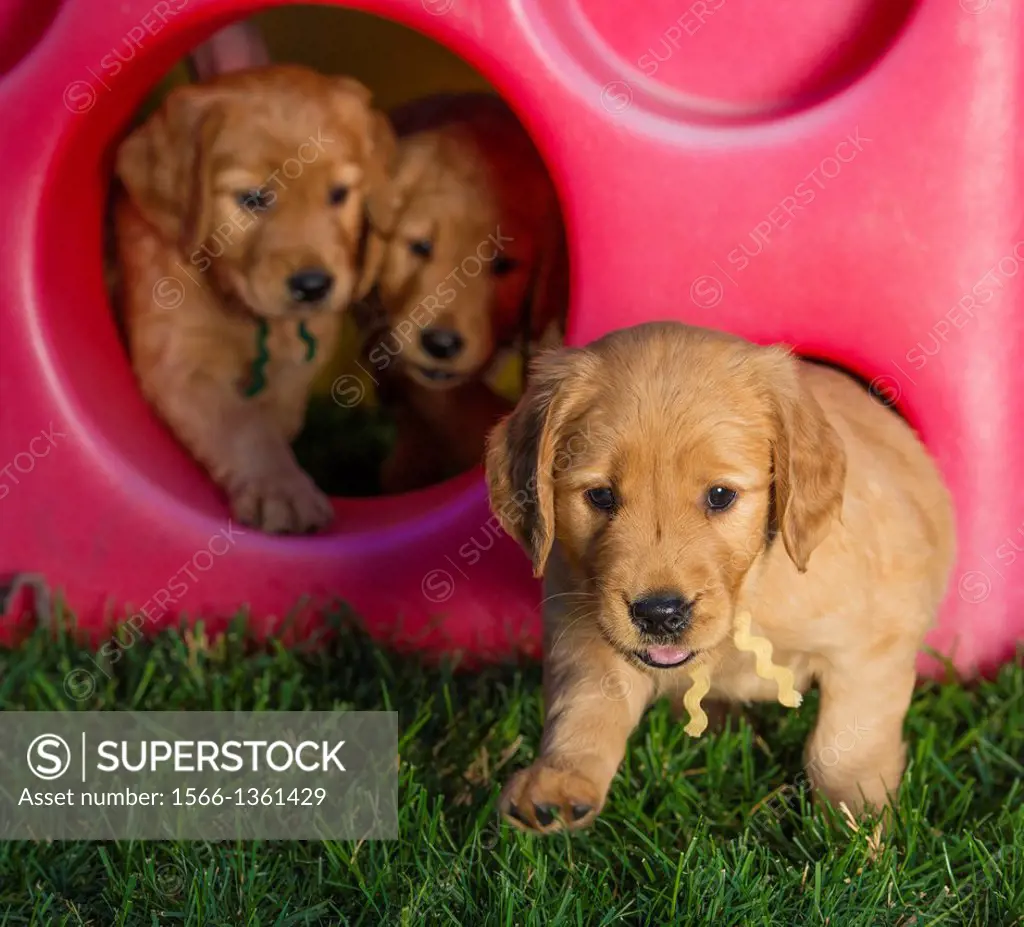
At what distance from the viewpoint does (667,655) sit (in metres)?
2.75

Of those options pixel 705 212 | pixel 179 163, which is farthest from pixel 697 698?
pixel 179 163

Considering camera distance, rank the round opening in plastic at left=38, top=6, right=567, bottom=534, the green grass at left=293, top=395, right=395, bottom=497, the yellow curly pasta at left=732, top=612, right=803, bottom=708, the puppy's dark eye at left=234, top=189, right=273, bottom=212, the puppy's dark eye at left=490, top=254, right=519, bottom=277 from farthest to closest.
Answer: the green grass at left=293, top=395, right=395, bottom=497, the puppy's dark eye at left=490, top=254, right=519, bottom=277, the puppy's dark eye at left=234, top=189, right=273, bottom=212, the round opening in plastic at left=38, top=6, right=567, bottom=534, the yellow curly pasta at left=732, top=612, right=803, bottom=708

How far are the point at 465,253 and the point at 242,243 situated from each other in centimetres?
68

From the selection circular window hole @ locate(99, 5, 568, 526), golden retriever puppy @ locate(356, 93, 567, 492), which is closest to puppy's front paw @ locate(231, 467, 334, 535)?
circular window hole @ locate(99, 5, 568, 526)

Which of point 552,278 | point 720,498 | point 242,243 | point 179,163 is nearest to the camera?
point 720,498

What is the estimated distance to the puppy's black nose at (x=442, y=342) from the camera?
4168 mm

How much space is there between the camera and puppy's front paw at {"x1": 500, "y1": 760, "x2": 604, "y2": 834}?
272cm

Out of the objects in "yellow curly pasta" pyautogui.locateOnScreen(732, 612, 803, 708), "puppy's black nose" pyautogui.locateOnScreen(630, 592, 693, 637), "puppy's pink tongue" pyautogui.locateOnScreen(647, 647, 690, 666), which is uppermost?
"puppy's black nose" pyautogui.locateOnScreen(630, 592, 693, 637)

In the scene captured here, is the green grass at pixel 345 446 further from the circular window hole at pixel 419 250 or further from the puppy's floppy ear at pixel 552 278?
the puppy's floppy ear at pixel 552 278

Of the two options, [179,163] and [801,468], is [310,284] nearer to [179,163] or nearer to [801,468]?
[179,163]

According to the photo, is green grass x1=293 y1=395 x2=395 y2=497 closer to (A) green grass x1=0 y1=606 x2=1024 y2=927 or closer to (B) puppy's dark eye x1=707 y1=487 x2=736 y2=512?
(A) green grass x1=0 y1=606 x2=1024 y2=927

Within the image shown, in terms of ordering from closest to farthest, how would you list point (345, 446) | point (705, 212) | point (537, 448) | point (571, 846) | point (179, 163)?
point (537, 448)
point (571, 846)
point (705, 212)
point (179, 163)
point (345, 446)

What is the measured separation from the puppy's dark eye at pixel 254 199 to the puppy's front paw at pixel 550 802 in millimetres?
2142

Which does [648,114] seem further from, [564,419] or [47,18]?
[47,18]
